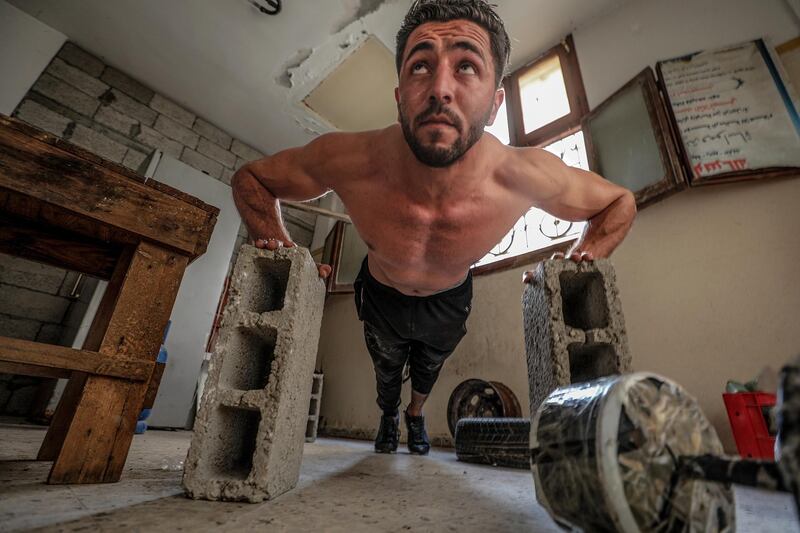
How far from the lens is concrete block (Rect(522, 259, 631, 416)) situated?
Result: 0.81m

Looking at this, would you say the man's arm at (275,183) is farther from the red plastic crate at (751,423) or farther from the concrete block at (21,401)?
the concrete block at (21,401)

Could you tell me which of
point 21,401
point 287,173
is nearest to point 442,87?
point 287,173

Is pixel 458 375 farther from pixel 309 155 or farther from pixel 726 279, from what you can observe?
pixel 309 155

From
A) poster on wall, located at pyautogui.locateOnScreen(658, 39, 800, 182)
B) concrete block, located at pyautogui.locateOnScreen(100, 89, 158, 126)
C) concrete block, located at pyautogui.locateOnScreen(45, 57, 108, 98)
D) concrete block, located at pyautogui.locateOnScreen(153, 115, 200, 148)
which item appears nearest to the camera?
poster on wall, located at pyautogui.locateOnScreen(658, 39, 800, 182)

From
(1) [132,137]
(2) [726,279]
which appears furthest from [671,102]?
(1) [132,137]

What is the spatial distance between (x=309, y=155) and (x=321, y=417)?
2.90 m

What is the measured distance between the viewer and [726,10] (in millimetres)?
2006

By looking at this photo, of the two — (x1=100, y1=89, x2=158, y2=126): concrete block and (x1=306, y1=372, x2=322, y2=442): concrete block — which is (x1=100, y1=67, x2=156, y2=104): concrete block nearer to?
(x1=100, y1=89, x2=158, y2=126): concrete block

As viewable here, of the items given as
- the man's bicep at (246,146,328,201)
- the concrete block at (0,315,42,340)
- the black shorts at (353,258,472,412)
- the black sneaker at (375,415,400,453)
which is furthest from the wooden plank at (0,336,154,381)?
the concrete block at (0,315,42,340)

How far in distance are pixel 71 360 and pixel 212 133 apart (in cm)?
385

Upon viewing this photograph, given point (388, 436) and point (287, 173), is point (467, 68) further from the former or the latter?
point (388, 436)

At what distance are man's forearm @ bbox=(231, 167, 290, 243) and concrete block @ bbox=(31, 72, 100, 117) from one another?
3.10 meters

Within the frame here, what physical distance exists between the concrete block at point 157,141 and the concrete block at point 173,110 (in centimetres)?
28

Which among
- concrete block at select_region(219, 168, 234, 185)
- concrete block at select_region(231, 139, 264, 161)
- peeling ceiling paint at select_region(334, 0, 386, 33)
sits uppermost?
peeling ceiling paint at select_region(334, 0, 386, 33)
